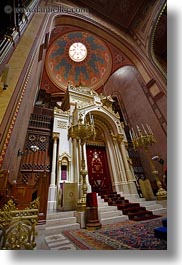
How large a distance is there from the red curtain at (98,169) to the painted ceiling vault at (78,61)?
6710 mm

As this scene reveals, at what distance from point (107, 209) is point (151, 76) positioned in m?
5.96

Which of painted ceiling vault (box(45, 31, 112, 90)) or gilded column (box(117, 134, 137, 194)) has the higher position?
painted ceiling vault (box(45, 31, 112, 90))

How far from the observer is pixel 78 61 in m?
12.5

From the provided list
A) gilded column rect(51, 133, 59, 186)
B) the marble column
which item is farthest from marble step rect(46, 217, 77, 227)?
gilded column rect(51, 133, 59, 186)

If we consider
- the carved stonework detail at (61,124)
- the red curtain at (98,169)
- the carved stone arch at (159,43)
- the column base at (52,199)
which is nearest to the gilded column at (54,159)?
the column base at (52,199)

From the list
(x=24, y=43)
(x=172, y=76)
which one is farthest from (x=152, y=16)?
(x=172, y=76)

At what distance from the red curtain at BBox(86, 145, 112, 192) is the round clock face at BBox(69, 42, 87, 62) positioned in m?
9.26

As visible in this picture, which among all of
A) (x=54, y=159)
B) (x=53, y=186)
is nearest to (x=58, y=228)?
(x=53, y=186)

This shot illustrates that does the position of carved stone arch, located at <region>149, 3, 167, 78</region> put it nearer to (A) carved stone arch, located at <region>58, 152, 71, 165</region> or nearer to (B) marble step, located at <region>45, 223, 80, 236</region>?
(A) carved stone arch, located at <region>58, 152, 71, 165</region>

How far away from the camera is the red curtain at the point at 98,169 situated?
6.25 metres

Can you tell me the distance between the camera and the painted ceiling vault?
35.4 ft

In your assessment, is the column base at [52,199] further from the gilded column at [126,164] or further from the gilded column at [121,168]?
the gilded column at [126,164]

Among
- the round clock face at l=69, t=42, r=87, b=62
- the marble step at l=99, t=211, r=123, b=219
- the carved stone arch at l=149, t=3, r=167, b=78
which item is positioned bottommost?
the marble step at l=99, t=211, r=123, b=219

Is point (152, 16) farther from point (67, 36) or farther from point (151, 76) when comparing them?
point (67, 36)
